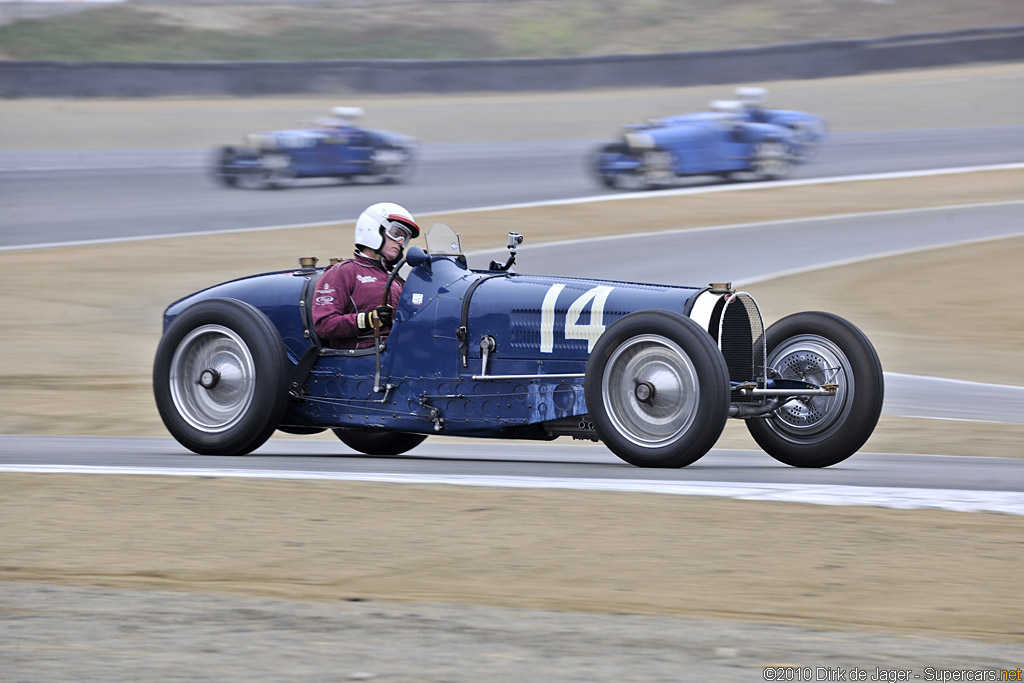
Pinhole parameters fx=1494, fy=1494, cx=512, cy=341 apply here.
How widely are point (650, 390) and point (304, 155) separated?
22.9 meters

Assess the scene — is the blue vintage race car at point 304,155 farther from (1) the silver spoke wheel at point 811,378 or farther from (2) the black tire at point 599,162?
(1) the silver spoke wheel at point 811,378

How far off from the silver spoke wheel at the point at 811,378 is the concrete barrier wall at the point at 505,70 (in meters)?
32.7

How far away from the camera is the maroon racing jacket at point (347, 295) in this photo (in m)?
9.17

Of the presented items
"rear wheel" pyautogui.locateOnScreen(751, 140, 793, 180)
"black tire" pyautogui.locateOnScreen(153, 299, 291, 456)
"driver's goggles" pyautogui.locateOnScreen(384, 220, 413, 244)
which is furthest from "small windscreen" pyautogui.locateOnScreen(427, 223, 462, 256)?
"rear wheel" pyautogui.locateOnScreen(751, 140, 793, 180)

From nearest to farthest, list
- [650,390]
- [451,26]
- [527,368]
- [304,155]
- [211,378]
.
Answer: [650,390] < [527,368] < [211,378] < [304,155] < [451,26]

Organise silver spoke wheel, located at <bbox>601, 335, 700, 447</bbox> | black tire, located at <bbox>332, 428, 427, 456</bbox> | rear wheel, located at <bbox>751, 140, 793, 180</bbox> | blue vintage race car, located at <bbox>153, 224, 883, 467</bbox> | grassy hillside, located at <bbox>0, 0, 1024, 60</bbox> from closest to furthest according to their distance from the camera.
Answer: silver spoke wheel, located at <bbox>601, 335, 700, 447</bbox>, blue vintage race car, located at <bbox>153, 224, 883, 467</bbox>, black tire, located at <bbox>332, 428, 427, 456</bbox>, rear wheel, located at <bbox>751, 140, 793, 180</bbox>, grassy hillside, located at <bbox>0, 0, 1024, 60</bbox>

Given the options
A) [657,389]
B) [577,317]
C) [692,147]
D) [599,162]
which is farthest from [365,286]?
[692,147]

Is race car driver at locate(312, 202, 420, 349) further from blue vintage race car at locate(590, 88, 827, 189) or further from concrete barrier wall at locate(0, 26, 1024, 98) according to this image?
concrete barrier wall at locate(0, 26, 1024, 98)

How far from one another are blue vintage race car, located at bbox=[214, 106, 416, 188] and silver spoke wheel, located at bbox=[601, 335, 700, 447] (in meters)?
22.0

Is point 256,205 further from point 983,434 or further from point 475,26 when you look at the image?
point 475,26

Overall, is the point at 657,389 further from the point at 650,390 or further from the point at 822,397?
the point at 822,397

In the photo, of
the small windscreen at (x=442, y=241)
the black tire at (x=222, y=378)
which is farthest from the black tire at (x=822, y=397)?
the black tire at (x=222, y=378)

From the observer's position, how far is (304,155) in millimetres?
29828

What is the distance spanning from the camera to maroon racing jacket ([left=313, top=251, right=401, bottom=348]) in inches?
361
